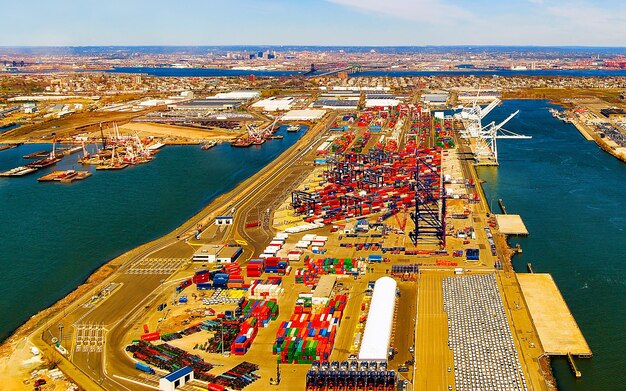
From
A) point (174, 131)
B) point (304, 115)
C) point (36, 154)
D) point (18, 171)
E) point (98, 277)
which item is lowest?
point (98, 277)

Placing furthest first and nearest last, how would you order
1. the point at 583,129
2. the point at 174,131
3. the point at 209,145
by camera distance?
the point at 174,131 < the point at 583,129 < the point at 209,145

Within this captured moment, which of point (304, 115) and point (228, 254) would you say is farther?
point (304, 115)

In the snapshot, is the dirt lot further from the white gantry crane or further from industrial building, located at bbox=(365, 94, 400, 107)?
the white gantry crane

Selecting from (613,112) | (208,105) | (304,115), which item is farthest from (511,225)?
(208,105)

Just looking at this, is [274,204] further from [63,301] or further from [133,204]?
[63,301]

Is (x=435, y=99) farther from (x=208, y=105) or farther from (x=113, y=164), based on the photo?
(x=113, y=164)

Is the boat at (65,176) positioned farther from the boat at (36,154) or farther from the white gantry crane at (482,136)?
the white gantry crane at (482,136)
